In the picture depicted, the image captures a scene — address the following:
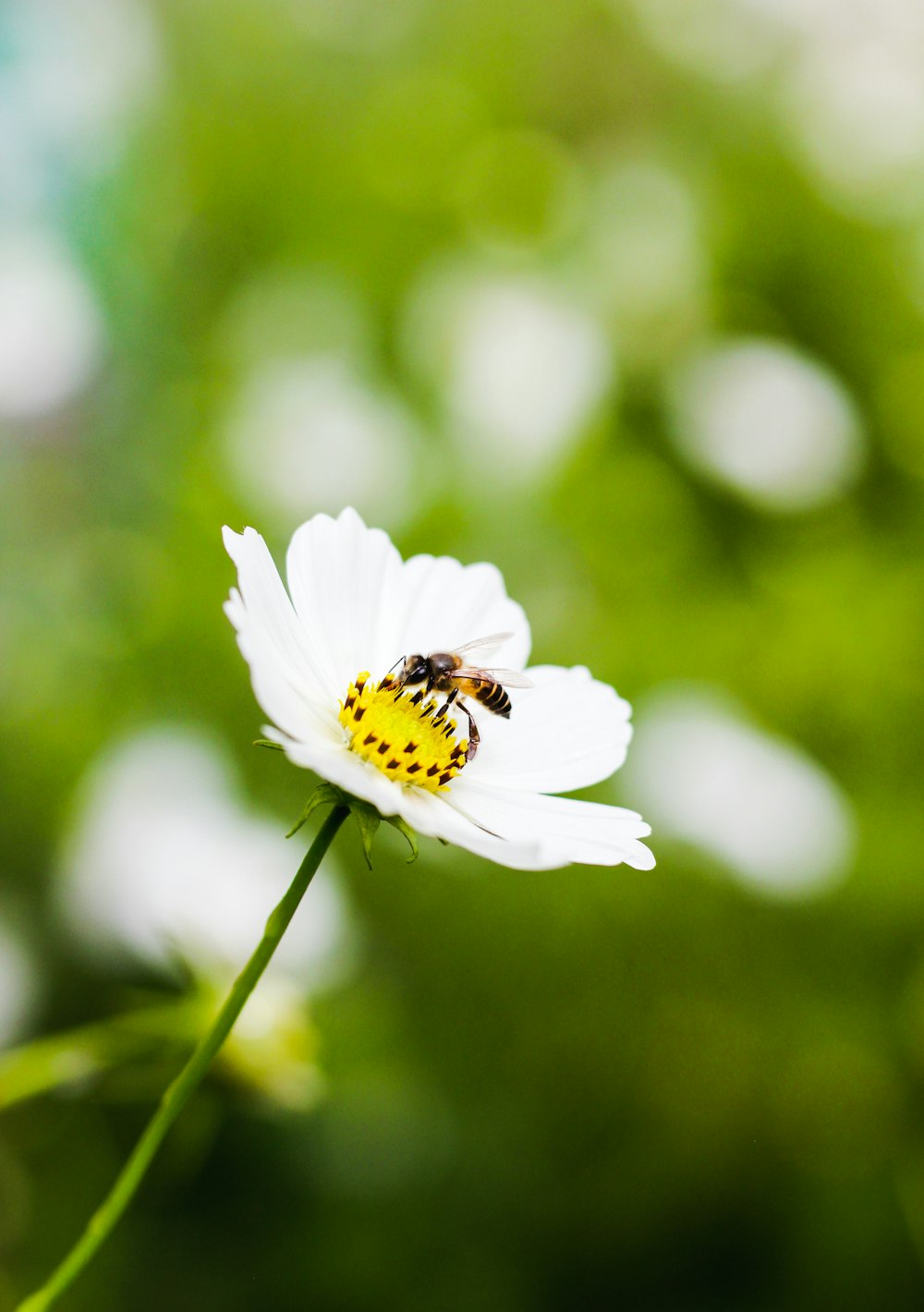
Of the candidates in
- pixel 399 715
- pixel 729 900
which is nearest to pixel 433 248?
pixel 729 900

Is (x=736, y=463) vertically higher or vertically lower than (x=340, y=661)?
higher

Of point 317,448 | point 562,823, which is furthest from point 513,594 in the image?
point 562,823

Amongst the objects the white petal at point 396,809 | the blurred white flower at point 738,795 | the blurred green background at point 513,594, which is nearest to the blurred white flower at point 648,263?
the blurred green background at point 513,594

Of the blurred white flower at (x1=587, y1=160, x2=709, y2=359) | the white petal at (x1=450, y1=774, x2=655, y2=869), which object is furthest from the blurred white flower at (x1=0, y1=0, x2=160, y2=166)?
the white petal at (x1=450, y1=774, x2=655, y2=869)

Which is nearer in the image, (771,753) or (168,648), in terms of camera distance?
(168,648)

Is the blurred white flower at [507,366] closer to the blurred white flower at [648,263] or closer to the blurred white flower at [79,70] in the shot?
the blurred white flower at [648,263]

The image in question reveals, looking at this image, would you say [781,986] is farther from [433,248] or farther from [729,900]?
[433,248]

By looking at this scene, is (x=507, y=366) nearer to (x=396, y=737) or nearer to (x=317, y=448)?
(x=317, y=448)
